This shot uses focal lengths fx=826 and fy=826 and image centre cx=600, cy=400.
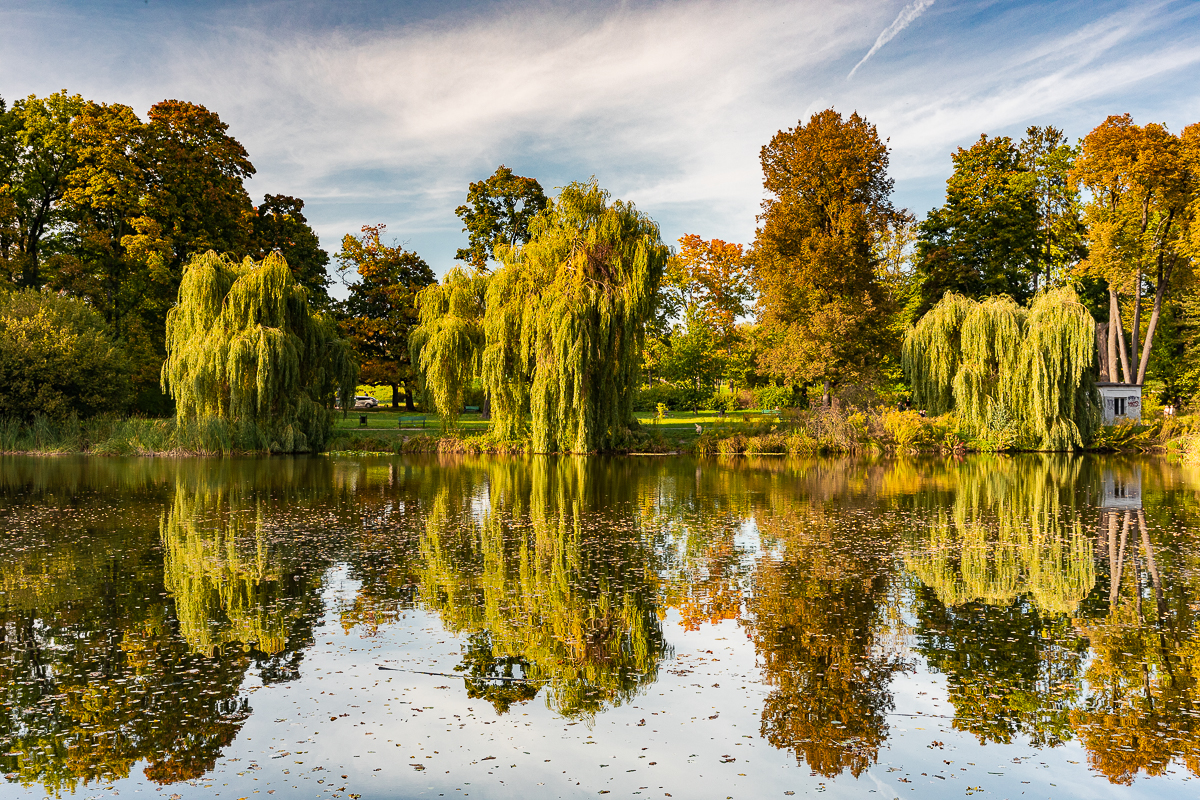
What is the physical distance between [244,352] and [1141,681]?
2876 centimetres

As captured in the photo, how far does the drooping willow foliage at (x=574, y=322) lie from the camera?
2895 cm

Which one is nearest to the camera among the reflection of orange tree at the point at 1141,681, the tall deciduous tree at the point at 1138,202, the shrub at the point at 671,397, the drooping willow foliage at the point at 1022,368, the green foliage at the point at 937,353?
the reflection of orange tree at the point at 1141,681

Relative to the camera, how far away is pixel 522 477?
22.4 metres

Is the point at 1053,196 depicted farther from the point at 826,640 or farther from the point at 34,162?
the point at 34,162

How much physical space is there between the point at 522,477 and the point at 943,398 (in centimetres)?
1952

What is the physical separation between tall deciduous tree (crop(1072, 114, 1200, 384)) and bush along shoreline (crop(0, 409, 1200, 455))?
417 inches

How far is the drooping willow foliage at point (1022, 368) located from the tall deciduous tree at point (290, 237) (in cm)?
3112

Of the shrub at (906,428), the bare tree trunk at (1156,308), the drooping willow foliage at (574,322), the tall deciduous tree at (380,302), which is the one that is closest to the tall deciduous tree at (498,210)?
the tall deciduous tree at (380,302)

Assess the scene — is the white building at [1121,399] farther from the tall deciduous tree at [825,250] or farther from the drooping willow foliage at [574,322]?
the drooping willow foliage at [574,322]

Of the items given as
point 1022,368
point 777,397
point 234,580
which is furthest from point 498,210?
point 234,580

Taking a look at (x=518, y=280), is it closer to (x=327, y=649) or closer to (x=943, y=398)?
(x=943, y=398)

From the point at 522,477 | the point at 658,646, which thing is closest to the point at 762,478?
the point at 522,477

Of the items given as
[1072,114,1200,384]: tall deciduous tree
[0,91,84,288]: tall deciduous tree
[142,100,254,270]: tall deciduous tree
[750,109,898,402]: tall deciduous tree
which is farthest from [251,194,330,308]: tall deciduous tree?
[1072,114,1200,384]: tall deciduous tree

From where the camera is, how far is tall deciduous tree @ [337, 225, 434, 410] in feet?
157
